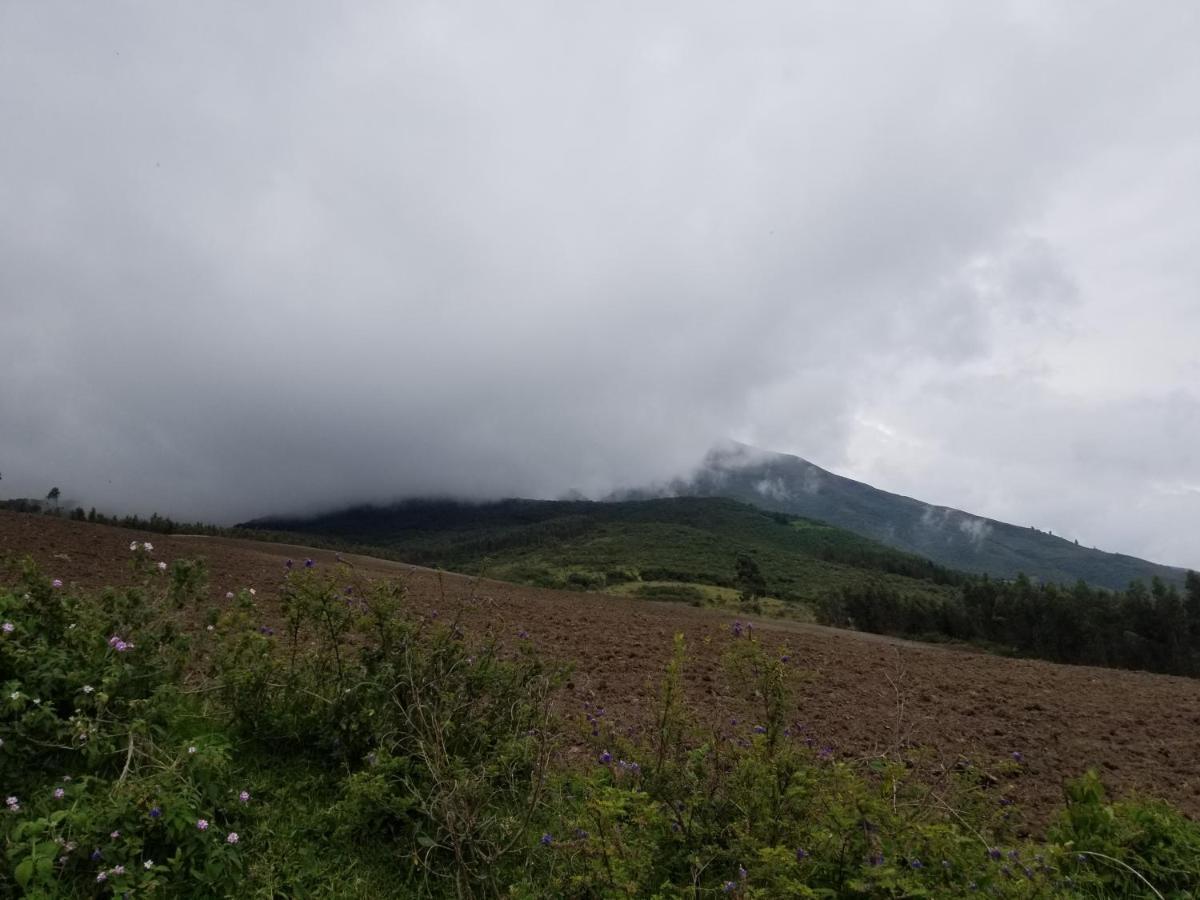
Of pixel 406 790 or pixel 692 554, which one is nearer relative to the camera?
pixel 406 790

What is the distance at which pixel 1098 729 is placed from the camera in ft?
28.1

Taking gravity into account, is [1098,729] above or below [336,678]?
below

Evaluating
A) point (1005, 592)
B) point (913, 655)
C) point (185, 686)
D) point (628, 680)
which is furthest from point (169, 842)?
point (1005, 592)

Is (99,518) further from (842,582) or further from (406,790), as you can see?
(842,582)

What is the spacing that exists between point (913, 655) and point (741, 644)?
1420 cm

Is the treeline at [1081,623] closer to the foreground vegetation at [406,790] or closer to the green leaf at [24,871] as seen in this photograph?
the foreground vegetation at [406,790]

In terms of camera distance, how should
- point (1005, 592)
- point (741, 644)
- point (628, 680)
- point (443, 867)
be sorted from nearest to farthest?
→ point (443, 867)
point (741, 644)
point (628, 680)
point (1005, 592)

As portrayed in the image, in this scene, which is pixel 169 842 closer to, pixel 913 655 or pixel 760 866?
pixel 760 866

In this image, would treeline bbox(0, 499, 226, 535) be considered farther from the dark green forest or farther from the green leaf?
the green leaf

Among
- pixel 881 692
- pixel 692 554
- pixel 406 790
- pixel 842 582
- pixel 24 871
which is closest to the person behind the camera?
pixel 24 871

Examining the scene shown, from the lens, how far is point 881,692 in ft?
29.6

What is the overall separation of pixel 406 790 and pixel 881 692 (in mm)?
7638

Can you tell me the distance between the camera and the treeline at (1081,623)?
32.1m

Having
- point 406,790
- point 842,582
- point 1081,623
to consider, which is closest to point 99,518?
point 406,790
